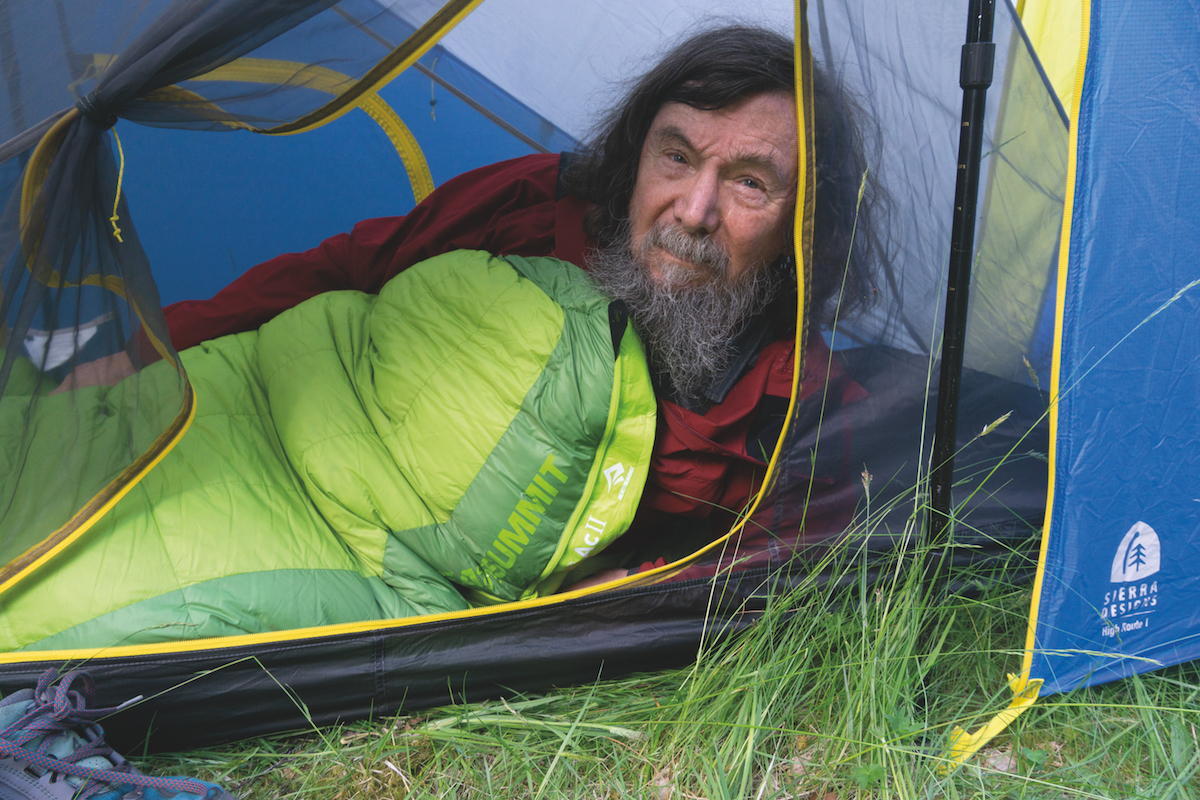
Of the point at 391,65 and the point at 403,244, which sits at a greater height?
the point at 391,65

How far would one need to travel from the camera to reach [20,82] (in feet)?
3.11

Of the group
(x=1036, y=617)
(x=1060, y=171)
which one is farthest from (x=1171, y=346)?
(x=1036, y=617)

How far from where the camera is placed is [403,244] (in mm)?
1731

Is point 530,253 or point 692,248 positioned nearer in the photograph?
point 692,248

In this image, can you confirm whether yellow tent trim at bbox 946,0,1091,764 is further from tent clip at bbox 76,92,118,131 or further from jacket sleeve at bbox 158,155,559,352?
tent clip at bbox 76,92,118,131

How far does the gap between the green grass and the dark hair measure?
0.43 m

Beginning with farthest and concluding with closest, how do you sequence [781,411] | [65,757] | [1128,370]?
[781,411]
[1128,370]
[65,757]

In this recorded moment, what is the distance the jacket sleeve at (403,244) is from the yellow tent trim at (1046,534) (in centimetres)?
96

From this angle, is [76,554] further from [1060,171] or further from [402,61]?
[1060,171]

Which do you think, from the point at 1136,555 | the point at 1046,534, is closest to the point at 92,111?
the point at 1046,534

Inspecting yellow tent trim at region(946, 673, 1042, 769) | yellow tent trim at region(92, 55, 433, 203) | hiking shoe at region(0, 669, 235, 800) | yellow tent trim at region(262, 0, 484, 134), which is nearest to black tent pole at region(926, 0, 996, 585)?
yellow tent trim at region(946, 673, 1042, 769)

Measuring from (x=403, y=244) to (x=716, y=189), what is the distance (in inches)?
27.4

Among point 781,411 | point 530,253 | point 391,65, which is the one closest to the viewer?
point 391,65

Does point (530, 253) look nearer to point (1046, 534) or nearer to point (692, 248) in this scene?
point (692, 248)
